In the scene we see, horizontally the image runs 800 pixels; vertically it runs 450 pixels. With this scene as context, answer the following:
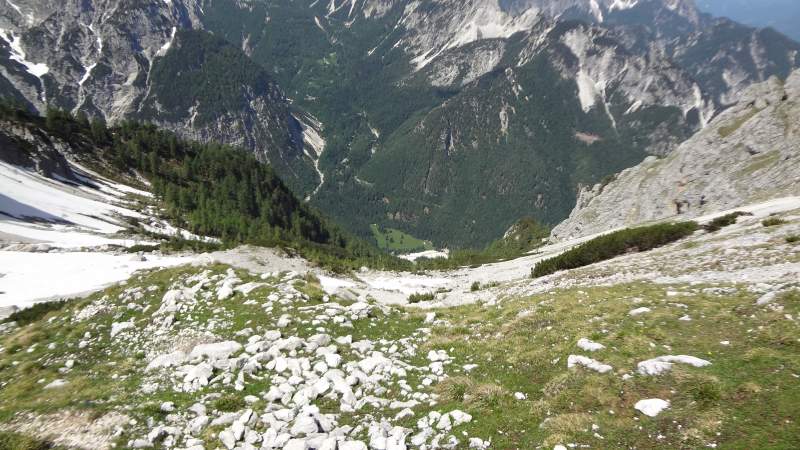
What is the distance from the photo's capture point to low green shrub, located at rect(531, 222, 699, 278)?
1690 inches

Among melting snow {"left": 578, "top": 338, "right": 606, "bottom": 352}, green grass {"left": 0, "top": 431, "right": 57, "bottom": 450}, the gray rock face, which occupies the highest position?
the gray rock face

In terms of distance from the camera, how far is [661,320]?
17.9m

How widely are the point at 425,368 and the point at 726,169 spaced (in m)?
95.7

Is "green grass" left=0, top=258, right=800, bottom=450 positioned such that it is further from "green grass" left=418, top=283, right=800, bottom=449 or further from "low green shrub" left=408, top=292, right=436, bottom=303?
"low green shrub" left=408, top=292, right=436, bottom=303

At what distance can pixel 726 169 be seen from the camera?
282 feet

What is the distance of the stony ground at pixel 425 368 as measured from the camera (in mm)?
11828

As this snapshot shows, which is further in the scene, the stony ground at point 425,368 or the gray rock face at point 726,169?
the gray rock face at point 726,169

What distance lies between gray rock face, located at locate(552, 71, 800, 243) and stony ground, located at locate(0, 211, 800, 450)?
55.2 metres

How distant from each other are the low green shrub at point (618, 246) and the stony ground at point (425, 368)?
51.7ft

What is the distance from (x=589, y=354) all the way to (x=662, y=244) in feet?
107

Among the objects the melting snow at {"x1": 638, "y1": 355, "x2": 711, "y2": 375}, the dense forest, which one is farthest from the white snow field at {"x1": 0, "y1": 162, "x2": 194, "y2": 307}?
the melting snow at {"x1": 638, "y1": 355, "x2": 711, "y2": 375}

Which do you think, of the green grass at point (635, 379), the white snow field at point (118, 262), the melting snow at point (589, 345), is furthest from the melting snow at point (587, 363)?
the white snow field at point (118, 262)

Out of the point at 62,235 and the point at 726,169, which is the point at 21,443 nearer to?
the point at 62,235

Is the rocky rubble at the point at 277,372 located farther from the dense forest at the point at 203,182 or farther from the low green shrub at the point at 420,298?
the dense forest at the point at 203,182
